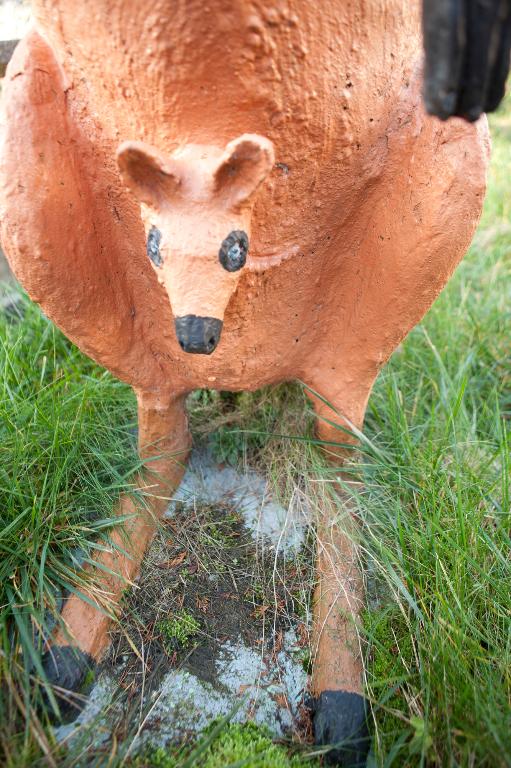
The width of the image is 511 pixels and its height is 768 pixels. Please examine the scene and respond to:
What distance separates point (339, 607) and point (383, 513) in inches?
10.3

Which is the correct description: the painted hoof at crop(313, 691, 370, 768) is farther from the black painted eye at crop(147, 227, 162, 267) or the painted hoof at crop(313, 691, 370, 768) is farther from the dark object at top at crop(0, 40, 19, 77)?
the dark object at top at crop(0, 40, 19, 77)

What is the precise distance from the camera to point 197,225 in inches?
32.5

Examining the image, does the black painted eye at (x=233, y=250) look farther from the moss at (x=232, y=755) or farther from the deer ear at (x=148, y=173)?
the moss at (x=232, y=755)

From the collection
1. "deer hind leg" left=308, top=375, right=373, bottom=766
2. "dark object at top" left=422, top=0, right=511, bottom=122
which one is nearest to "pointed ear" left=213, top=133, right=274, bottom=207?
"dark object at top" left=422, top=0, right=511, bottom=122

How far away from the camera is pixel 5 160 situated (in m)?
0.93

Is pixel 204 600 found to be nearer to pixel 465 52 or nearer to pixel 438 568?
pixel 438 568

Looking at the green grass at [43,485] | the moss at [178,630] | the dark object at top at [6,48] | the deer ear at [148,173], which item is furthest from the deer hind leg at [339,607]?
the dark object at top at [6,48]

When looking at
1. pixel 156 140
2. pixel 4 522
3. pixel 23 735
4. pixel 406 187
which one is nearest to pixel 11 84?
pixel 156 140

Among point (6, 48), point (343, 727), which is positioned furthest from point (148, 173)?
point (343, 727)

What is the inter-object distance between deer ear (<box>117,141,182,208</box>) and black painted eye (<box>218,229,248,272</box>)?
0.11 metres

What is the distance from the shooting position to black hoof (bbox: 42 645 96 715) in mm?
1054

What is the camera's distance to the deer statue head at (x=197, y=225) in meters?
0.81

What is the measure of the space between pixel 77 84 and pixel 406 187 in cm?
60

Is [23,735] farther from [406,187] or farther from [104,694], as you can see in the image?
[406,187]
